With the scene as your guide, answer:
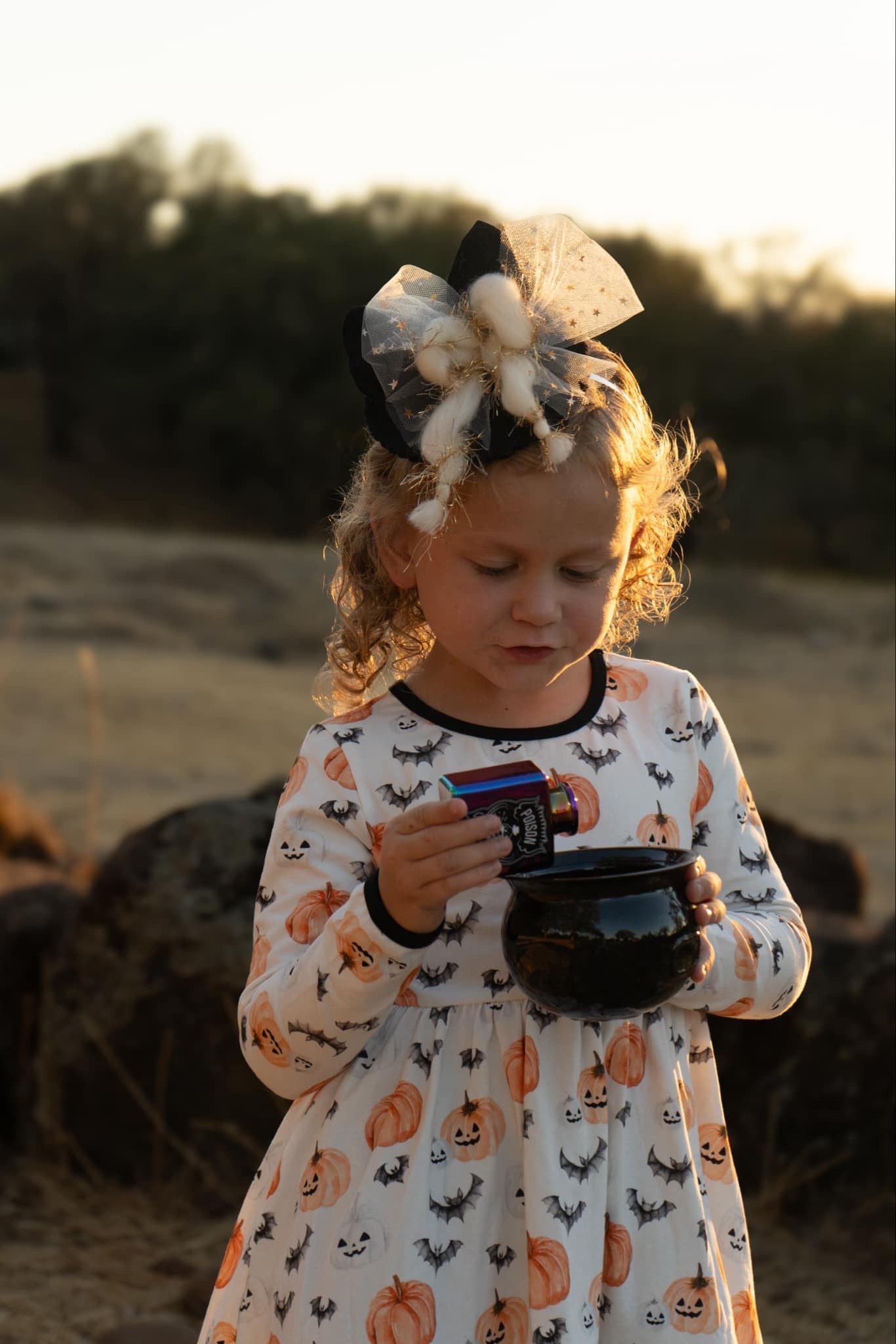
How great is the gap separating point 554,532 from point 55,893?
8.62 feet

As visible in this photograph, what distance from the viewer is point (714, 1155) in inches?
80.0

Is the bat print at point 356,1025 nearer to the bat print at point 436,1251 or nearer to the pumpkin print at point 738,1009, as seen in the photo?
the bat print at point 436,1251

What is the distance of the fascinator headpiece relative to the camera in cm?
191

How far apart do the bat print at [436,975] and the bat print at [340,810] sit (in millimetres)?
218

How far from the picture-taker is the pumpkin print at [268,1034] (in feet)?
6.16

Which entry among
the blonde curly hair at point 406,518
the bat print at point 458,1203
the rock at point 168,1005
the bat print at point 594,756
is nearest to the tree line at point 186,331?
the rock at point 168,1005

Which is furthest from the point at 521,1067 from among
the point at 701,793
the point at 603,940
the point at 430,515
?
the point at 430,515

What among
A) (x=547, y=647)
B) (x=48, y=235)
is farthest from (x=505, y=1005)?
(x=48, y=235)

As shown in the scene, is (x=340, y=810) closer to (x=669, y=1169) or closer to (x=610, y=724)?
(x=610, y=724)

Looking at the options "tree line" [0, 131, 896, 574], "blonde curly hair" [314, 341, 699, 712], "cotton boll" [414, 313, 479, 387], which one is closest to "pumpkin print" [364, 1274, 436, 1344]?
"blonde curly hair" [314, 341, 699, 712]

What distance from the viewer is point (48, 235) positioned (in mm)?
35812

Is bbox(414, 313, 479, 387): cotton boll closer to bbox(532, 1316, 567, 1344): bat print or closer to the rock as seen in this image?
bbox(532, 1316, 567, 1344): bat print

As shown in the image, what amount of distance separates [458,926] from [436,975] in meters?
0.07

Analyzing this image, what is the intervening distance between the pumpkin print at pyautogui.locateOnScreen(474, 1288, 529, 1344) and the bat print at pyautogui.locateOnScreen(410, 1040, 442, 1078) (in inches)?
11.1
